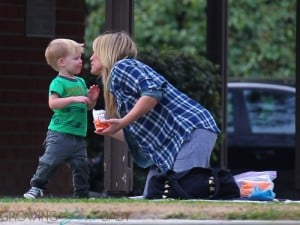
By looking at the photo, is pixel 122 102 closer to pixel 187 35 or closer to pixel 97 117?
pixel 97 117

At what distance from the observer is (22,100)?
1173cm

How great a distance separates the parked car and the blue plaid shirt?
794 cm

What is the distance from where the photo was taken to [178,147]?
330 inches

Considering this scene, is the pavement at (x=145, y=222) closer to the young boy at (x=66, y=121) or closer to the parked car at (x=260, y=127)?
the young boy at (x=66, y=121)

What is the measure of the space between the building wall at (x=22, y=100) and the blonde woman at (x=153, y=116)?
10.4 feet

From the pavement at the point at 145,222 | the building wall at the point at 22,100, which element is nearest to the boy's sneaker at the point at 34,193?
the pavement at the point at 145,222

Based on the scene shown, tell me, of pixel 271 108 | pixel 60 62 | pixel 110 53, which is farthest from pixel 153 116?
pixel 271 108

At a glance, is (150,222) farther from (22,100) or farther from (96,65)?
(22,100)

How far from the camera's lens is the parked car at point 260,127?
16.5m

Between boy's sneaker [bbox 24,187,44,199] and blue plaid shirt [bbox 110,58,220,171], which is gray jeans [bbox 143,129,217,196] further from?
boy's sneaker [bbox 24,187,44,199]

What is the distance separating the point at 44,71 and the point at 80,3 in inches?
34.8

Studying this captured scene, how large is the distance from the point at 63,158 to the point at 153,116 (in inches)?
32.5

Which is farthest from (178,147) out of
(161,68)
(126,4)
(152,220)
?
(161,68)

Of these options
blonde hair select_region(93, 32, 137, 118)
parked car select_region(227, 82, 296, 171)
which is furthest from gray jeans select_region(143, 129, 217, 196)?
parked car select_region(227, 82, 296, 171)
